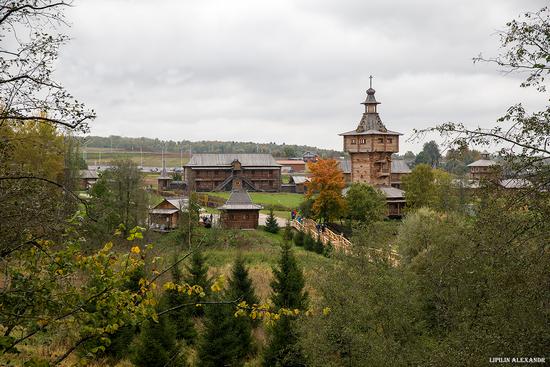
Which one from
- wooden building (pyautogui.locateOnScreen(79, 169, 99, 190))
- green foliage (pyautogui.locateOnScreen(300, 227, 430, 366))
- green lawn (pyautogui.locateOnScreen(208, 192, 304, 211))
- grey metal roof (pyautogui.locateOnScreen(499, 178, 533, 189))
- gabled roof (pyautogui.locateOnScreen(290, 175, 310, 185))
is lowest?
green lawn (pyautogui.locateOnScreen(208, 192, 304, 211))

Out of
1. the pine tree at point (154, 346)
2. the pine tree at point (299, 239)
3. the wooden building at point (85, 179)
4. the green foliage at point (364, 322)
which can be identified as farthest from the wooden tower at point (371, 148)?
the pine tree at point (154, 346)

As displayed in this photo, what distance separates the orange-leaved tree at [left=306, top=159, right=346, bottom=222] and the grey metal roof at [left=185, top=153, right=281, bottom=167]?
3011cm

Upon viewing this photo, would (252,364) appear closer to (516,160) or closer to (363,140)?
(516,160)

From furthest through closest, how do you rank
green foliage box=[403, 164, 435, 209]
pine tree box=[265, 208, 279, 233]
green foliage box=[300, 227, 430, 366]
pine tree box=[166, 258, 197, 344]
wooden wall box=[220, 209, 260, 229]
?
green foliage box=[403, 164, 435, 209] → wooden wall box=[220, 209, 260, 229] → pine tree box=[265, 208, 279, 233] → pine tree box=[166, 258, 197, 344] → green foliage box=[300, 227, 430, 366]

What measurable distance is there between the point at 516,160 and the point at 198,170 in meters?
64.5

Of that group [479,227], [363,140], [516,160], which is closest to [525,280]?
[479,227]

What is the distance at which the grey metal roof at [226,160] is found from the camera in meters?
71.3

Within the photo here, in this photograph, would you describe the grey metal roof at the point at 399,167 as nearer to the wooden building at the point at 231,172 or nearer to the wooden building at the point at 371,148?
the wooden building at the point at 231,172

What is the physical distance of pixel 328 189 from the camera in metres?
42.5

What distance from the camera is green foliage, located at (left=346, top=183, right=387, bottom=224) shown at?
1666 inches

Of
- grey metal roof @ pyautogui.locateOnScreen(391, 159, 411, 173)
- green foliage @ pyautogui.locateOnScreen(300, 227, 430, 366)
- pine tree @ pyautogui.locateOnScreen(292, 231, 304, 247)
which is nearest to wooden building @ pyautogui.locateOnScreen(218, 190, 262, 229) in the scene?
pine tree @ pyautogui.locateOnScreen(292, 231, 304, 247)

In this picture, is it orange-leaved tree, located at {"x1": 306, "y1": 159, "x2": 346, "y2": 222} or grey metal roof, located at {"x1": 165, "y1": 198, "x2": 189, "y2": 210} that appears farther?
orange-leaved tree, located at {"x1": 306, "y1": 159, "x2": 346, "y2": 222}

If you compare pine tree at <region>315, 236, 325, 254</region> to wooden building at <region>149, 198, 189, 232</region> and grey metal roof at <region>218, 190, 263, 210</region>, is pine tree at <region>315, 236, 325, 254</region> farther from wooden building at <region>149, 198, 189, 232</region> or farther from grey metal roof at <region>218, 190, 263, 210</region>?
wooden building at <region>149, 198, 189, 232</region>

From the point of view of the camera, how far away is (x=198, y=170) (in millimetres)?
70938
